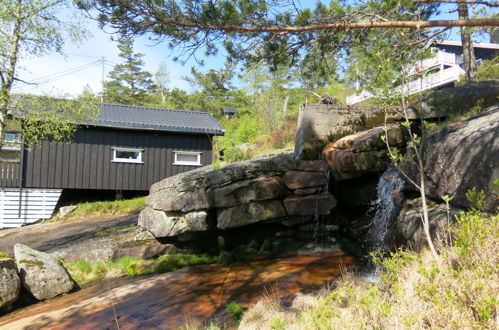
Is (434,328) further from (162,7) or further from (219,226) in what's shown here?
(219,226)

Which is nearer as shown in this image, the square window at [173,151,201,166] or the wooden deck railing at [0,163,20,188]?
the wooden deck railing at [0,163,20,188]

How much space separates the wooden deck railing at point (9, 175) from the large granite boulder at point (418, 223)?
14686 millimetres

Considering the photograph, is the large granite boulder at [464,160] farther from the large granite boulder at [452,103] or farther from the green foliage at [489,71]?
the green foliage at [489,71]

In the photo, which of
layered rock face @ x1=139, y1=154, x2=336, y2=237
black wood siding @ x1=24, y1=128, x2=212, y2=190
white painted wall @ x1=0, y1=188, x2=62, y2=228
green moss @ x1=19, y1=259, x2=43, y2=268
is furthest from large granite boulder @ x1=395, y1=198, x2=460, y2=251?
white painted wall @ x1=0, y1=188, x2=62, y2=228

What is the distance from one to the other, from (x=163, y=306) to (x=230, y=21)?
4694mm

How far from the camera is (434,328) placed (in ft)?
7.13

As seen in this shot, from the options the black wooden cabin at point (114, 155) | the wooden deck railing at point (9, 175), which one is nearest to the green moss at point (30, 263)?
Result: the black wooden cabin at point (114, 155)

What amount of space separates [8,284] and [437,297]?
25.4 ft

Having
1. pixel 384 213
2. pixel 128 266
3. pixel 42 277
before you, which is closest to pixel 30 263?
pixel 42 277

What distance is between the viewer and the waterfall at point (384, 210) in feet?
20.6

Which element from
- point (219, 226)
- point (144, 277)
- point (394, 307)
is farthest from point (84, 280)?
point (394, 307)

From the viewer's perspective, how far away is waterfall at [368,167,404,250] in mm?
6266

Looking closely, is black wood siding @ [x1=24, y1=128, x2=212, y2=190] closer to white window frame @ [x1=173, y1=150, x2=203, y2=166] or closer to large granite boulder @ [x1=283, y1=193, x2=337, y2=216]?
white window frame @ [x1=173, y1=150, x2=203, y2=166]

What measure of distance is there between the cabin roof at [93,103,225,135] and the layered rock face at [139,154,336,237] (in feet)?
22.5
